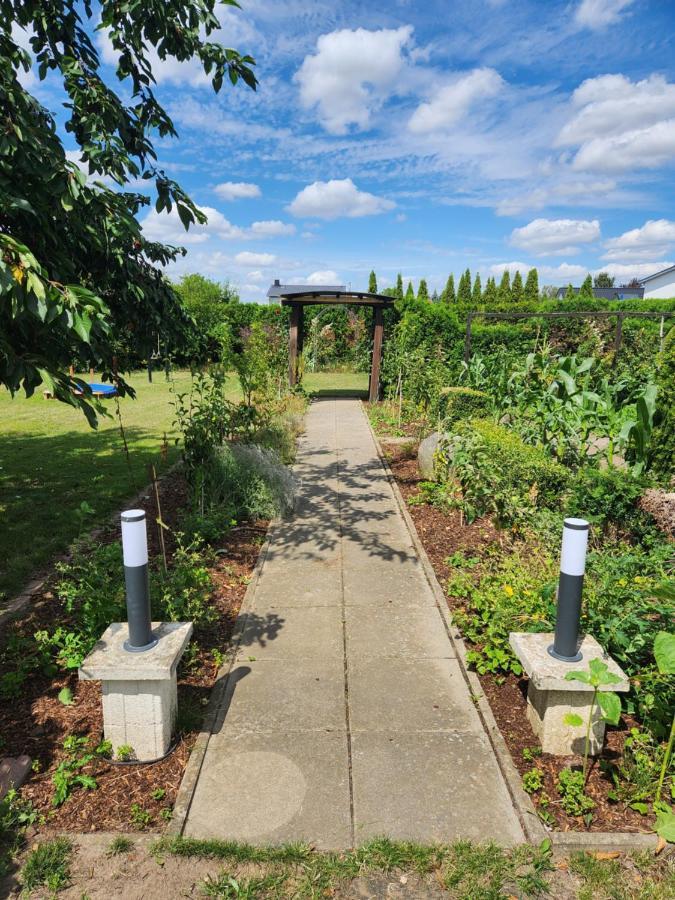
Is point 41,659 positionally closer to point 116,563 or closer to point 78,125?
point 116,563

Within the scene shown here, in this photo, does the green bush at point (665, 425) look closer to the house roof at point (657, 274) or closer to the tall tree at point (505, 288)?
the tall tree at point (505, 288)

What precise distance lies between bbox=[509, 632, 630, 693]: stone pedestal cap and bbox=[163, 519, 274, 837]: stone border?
5.45 feet

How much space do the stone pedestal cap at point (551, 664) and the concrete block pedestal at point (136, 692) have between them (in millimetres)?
1745

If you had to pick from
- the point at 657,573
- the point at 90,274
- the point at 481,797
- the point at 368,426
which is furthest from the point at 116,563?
the point at 368,426

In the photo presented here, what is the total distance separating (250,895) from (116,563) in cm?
251

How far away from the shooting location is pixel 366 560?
537cm

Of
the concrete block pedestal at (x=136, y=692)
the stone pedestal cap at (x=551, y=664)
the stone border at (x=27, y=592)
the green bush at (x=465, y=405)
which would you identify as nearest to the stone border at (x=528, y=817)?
the stone pedestal cap at (x=551, y=664)

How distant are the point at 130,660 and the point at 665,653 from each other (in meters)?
2.38

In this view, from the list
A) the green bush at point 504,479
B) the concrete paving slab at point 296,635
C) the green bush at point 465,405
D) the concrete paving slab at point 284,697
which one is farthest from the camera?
the green bush at point 465,405

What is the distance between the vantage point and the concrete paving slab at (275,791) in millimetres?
2449

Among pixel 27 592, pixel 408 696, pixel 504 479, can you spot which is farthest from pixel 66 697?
pixel 504 479

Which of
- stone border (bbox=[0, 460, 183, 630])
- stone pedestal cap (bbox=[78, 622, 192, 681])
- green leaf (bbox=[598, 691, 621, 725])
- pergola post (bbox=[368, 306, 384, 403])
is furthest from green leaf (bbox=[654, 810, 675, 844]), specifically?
pergola post (bbox=[368, 306, 384, 403])

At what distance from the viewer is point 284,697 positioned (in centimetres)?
335

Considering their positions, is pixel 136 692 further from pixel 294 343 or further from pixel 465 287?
pixel 465 287
